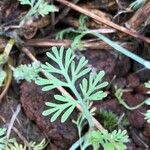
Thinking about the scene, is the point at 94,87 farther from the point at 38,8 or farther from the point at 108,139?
the point at 38,8

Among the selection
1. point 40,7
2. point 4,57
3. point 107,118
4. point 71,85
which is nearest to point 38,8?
point 40,7

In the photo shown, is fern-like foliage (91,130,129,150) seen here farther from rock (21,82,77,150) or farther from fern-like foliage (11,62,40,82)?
fern-like foliage (11,62,40,82)

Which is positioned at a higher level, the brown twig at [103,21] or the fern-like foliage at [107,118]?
the brown twig at [103,21]

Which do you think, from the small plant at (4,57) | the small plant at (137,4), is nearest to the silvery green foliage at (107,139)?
the small plant at (4,57)

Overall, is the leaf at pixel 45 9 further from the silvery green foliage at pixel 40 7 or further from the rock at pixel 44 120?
the rock at pixel 44 120

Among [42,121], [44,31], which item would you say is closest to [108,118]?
[42,121]

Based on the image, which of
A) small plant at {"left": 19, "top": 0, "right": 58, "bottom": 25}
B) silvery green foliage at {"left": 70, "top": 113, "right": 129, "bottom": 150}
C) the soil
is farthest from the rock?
small plant at {"left": 19, "top": 0, "right": 58, "bottom": 25}

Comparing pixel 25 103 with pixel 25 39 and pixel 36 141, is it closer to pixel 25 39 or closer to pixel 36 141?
pixel 36 141
